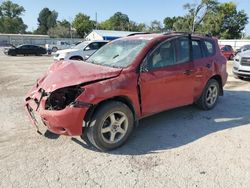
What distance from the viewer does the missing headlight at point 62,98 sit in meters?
3.83

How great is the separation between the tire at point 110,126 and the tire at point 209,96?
2.32m

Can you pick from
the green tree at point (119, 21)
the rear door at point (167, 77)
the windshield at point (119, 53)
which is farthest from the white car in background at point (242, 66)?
the green tree at point (119, 21)

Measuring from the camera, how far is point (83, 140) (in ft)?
14.5

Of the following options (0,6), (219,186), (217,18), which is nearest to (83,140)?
(219,186)

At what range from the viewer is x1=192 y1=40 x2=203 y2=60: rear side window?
18.3 ft

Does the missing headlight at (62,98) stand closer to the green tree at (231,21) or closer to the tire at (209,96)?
the tire at (209,96)

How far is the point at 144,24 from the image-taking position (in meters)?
91.9

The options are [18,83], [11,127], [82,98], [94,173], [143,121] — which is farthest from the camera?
[18,83]

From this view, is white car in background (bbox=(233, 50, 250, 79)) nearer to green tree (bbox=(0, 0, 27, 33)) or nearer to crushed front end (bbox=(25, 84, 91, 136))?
crushed front end (bbox=(25, 84, 91, 136))

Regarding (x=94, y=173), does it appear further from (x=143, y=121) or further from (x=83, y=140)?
(x=143, y=121)

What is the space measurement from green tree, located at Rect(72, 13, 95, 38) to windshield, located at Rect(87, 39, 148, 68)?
286ft

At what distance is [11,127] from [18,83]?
5.03m

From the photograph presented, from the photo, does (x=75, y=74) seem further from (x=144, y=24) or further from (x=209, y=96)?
(x=144, y=24)

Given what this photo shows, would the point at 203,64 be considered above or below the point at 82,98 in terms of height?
above
